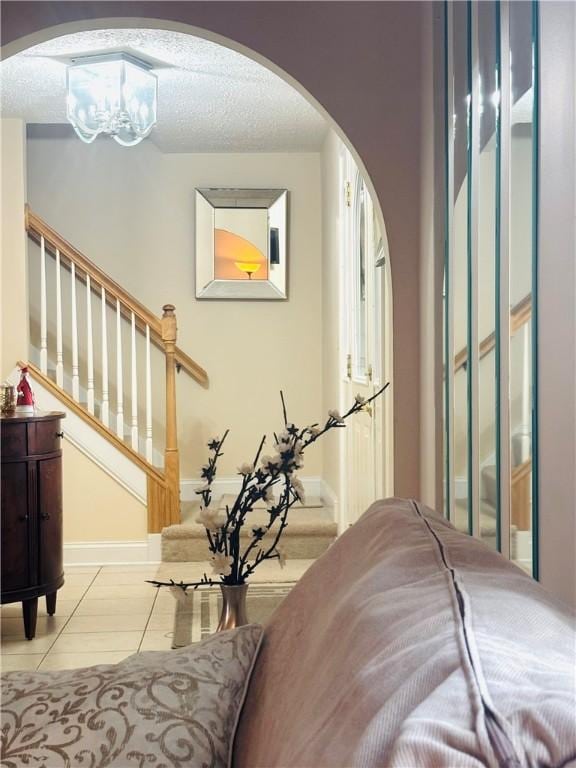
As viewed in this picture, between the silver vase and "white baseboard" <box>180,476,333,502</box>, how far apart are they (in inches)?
161

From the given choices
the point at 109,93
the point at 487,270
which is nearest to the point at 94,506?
the point at 109,93

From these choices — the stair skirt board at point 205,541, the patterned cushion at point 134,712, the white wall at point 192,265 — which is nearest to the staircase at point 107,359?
the stair skirt board at point 205,541

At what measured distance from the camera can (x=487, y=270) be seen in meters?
1.72

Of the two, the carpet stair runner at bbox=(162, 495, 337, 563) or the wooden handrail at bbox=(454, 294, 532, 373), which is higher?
the wooden handrail at bbox=(454, 294, 532, 373)

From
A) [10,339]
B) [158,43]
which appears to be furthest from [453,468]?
[10,339]

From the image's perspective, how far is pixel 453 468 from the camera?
2.00 metres

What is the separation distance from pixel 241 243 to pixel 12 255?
5.49 ft

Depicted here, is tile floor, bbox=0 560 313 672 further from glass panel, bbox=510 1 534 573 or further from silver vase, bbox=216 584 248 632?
glass panel, bbox=510 1 534 573

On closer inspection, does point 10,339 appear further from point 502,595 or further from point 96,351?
point 502,595

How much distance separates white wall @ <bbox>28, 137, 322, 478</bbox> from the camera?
5668 millimetres

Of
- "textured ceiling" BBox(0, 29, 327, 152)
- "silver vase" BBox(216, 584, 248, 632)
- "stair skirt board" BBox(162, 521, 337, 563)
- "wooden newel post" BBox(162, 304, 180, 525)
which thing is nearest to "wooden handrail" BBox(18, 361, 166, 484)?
"wooden newel post" BBox(162, 304, 180, 525)

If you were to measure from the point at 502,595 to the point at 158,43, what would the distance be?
3.57m

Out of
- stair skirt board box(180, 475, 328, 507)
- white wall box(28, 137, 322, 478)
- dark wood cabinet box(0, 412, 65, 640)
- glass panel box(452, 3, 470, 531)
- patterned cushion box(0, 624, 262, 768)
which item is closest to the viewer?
patterned cushion box(0, 624, 262, 768)

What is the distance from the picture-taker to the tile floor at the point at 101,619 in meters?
3.35
